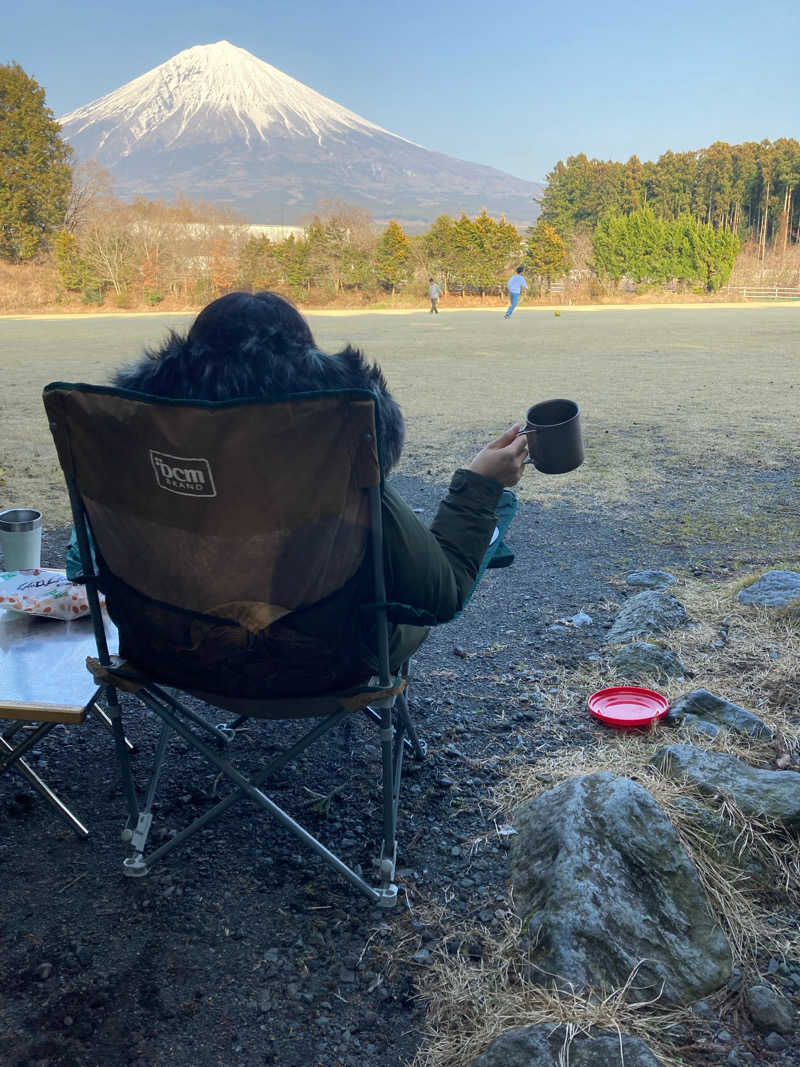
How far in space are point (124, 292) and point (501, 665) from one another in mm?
43676

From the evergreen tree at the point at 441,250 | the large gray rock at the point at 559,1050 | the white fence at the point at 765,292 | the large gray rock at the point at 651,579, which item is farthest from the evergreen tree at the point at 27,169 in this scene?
the large gray rock at the point at 559,1050

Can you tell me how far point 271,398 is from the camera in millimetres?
1576

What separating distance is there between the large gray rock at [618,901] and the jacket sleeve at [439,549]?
55 centimetres

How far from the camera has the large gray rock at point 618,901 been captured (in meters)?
1.70

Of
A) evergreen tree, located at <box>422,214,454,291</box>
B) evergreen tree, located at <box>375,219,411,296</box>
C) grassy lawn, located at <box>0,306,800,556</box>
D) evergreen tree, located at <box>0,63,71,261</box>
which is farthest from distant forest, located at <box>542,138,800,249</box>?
grassy lawn, located at <box>0,306,800,556</box>

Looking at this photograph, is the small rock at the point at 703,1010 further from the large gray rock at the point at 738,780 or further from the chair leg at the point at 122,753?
the chair leg at the point at 122,753

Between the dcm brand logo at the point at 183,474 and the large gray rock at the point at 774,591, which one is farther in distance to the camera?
the large gray rock at the point at 774,591

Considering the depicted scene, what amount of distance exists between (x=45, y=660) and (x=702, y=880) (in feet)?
5.56

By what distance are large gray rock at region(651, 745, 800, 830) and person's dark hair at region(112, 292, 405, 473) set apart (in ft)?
3.88

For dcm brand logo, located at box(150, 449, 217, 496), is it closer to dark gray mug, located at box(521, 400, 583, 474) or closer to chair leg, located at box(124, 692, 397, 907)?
chair leg, located at box(124, 692, 397, 907)

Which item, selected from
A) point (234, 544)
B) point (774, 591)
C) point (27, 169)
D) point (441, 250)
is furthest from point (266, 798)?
point (27, 169)

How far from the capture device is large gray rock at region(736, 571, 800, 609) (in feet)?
11.9

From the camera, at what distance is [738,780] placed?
7.25 ft

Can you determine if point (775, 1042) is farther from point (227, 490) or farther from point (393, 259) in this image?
point (393, 259)
